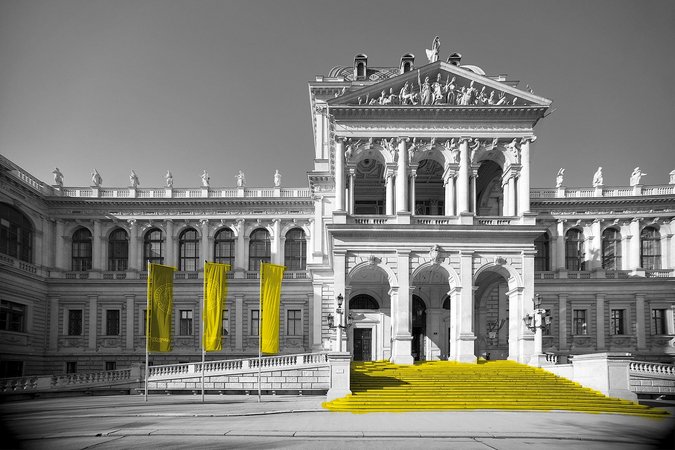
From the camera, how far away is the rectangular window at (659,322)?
50344mm

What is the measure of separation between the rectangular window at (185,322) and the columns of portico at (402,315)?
2281 cm

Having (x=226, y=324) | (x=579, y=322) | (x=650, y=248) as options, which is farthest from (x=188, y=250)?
(x=650, y=248)

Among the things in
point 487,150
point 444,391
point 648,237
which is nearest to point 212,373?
point 444,391

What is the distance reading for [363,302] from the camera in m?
43.3

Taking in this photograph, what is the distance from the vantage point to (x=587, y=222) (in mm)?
52594

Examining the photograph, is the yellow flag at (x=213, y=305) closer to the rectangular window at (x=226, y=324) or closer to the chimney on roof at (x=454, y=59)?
the rectangular window at (x=226, y=324)

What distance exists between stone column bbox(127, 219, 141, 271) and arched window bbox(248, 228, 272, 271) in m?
10.3

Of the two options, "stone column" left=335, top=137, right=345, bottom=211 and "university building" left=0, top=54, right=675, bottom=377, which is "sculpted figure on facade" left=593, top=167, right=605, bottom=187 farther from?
"stone column" left=335, top=137, right=345, bottom=211

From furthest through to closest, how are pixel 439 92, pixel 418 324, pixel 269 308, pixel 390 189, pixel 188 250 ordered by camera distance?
pixel 188 250 → pixel 418 324 → pixel 390 189 → pixel 439 92 → pixel 269 308

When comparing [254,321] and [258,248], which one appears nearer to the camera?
[254,321]

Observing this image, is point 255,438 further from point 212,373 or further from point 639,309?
point 639,309

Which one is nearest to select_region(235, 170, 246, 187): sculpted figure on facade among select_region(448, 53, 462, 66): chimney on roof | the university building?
the university building

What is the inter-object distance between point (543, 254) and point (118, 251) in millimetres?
39314

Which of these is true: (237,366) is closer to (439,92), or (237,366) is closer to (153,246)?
(439,92)
